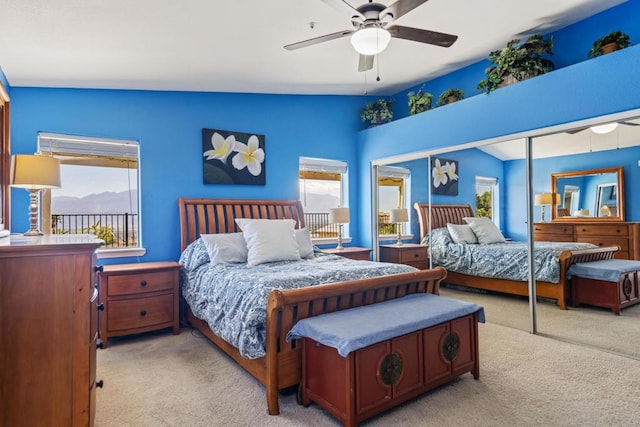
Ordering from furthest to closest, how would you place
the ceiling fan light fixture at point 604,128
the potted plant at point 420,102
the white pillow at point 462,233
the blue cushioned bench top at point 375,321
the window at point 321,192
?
the window at point 321,192 < the potted plant at point 420,102 < the white pillow at point 462,233 < the ceiling fan light fixture at point 604,128 < the blue cushioned bench top at point 375,321

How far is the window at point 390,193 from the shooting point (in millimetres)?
5098

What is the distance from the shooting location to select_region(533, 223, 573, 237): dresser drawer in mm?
3547

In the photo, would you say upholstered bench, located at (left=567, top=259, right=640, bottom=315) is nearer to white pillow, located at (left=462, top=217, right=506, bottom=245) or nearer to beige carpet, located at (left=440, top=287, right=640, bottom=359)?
beige carpet, located at (left=440, top=287, right=640, bottom=359)

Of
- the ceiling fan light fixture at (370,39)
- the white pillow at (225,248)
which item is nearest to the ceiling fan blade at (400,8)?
the ceiling fan light fixture at (370,39)

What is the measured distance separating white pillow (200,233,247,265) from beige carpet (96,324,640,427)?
85 centimetres

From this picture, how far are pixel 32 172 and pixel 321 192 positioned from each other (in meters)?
3.53

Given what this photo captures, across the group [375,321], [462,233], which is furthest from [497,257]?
[375,321]

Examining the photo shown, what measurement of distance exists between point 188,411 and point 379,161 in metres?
4.05

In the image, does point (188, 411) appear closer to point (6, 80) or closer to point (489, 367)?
point (489, 367)

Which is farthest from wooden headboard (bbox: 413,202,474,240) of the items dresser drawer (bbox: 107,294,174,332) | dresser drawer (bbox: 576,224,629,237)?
dresser drawer (bbox: 107,294,174,332)

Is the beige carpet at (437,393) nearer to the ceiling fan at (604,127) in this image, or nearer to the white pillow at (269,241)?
the white pillow at (269,241)

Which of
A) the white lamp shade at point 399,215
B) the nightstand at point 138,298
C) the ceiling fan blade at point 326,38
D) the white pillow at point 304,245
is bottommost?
the nightstand at point 138,298

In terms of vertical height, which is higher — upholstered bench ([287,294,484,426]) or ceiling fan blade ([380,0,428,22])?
ceiling fan blade ([380,0,428,22])

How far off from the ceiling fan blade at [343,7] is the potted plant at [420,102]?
2.51 meters
